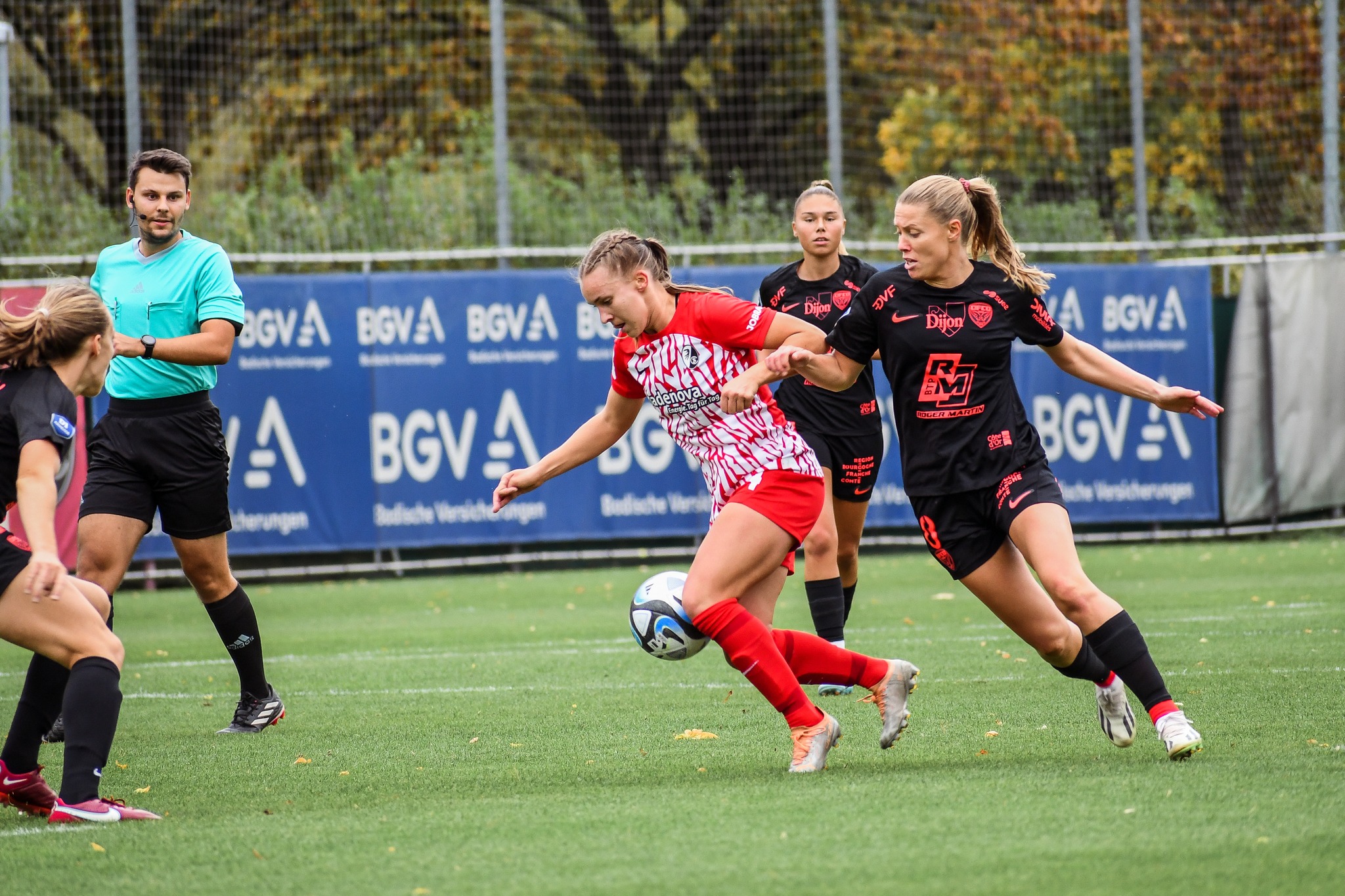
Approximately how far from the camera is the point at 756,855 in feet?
13.4

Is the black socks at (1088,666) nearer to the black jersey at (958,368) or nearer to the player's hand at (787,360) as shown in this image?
the black jersey at (958,368)

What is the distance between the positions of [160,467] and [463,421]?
7123mm

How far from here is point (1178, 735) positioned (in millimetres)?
5102

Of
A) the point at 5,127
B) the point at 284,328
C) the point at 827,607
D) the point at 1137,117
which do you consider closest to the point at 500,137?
the point at 284,328

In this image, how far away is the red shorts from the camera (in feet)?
17.3

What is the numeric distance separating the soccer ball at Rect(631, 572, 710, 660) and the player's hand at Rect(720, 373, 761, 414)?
763 millimetres

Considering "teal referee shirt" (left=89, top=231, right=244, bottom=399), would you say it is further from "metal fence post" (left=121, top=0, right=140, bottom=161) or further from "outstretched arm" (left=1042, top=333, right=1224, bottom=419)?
"metal fence post" (left=121, top=0, right=140, bottom=161)

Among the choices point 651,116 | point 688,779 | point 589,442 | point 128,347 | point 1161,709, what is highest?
point 651,116

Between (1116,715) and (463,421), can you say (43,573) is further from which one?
(463,421)

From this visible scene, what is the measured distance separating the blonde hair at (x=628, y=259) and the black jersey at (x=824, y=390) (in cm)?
241

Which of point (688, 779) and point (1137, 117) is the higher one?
point (1137, 117)

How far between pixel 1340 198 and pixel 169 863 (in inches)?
583

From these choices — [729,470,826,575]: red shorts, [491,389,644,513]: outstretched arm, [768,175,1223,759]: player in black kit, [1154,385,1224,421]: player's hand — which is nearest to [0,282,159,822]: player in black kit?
[491,389,644,513]: outstretched arm

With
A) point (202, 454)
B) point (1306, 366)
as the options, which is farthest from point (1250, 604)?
point (202, 454)
